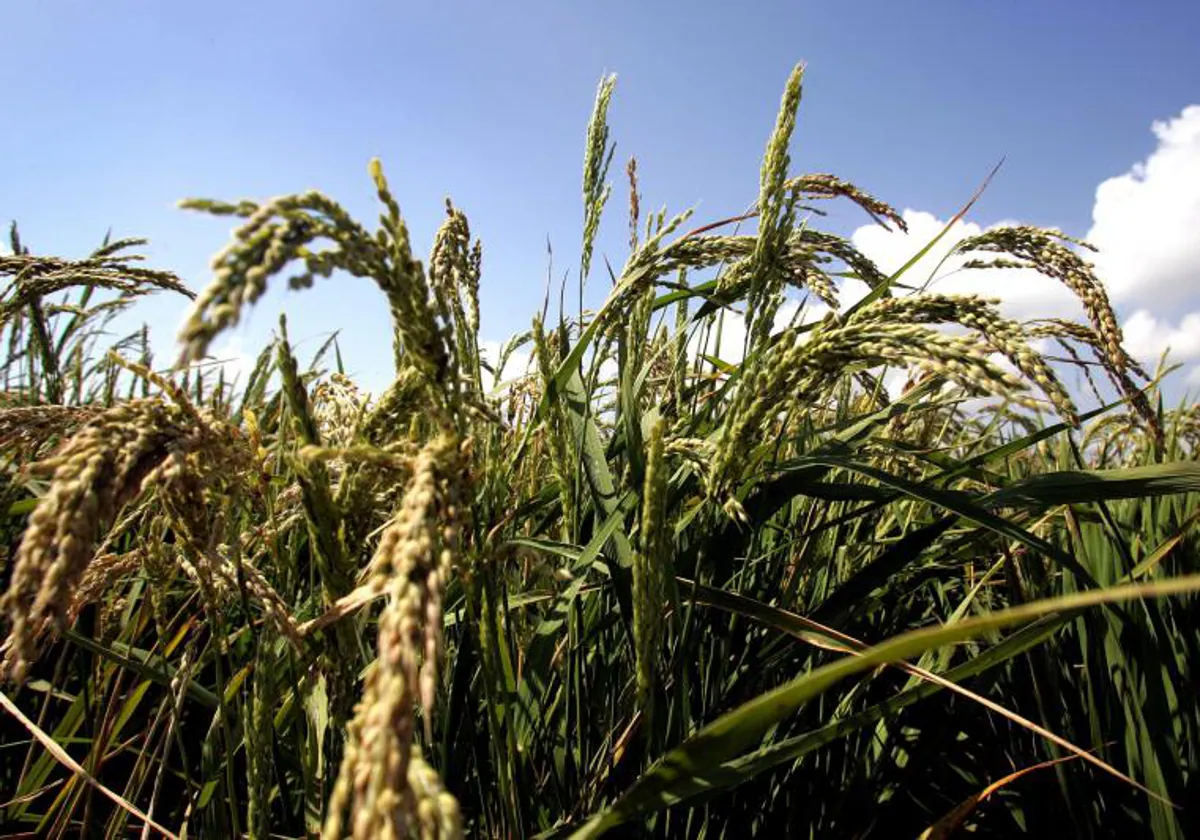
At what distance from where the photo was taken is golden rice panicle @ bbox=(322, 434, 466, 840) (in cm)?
50

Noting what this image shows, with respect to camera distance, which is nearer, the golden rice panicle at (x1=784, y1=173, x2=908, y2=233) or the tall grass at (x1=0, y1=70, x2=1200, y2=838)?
the tall grass at (x1=0, y1=70, x2=1200, y2=838)

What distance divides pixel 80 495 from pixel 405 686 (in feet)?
Answer: 1.33

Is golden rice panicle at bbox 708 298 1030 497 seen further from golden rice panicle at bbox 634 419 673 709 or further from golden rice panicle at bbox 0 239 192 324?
golden rice panicle at bbox 0 239 192 324

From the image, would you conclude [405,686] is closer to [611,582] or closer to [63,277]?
[611,582]

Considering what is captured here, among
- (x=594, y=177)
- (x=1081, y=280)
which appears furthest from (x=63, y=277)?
(x=1081, y=280)

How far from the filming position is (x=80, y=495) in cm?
70

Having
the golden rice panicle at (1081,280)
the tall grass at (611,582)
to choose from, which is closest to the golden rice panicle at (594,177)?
the tall grass at (611,582)

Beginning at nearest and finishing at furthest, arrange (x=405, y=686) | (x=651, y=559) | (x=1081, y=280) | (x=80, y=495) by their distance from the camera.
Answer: (x=405, y=686)
(x=80, y=495)
(x=651, y=559)
(x=1081, y=280)

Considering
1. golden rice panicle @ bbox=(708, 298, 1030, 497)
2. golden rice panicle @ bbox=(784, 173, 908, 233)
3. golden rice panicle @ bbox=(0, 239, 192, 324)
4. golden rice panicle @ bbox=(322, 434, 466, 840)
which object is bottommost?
golden rice panicle @ bbox=(322, 434, 466, 840)

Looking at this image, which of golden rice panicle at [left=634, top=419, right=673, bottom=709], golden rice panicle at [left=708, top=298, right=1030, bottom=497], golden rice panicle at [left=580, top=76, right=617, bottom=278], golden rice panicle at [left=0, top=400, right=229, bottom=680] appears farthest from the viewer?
golden rice panicle at [left=580, top=76, right=617, bottom=278]

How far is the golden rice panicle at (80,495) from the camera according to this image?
671 millimetres

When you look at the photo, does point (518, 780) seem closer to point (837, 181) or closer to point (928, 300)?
point (928, 300)

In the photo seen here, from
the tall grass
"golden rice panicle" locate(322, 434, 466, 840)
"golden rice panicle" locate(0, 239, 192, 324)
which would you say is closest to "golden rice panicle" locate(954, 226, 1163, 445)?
the tall grass

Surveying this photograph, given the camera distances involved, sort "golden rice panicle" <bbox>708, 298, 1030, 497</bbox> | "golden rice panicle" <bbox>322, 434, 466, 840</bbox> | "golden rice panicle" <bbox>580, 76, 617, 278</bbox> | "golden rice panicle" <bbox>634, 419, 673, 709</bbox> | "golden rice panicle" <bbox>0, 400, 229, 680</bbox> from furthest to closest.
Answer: "golden rice panicle" <bbox>580, 76, 617, 278</bbox>, "golden rice panicle" <bbox>634, 419, 673, 709</bbox>, "golden rice panicle" <bbox>708, 298, 1030, 497</bbox>, "golden rice panicle" <bbox>0, 400, 229, 680</bbox>, "golden rice panicle" <bbox>322, 434, 466, 840</bbox>
